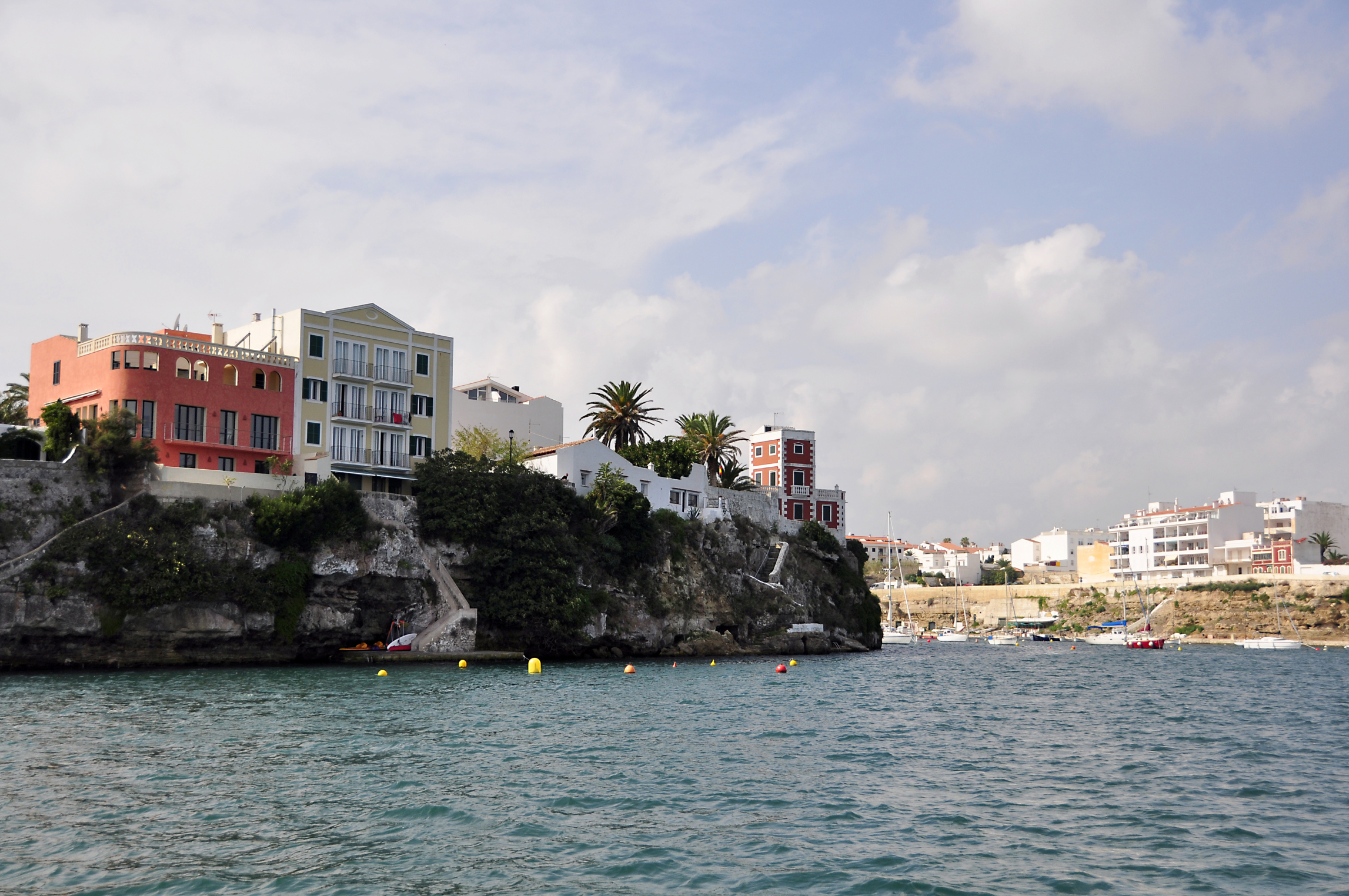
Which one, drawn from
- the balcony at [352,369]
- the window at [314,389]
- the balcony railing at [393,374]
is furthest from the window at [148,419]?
the balcony railing at [393,374]

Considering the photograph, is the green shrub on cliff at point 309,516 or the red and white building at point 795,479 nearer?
the green shrub on cliff at point 309,516

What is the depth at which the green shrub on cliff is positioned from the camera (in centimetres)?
5291

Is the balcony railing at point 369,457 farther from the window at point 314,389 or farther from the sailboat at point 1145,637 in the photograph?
the sailboat at point 1145,637

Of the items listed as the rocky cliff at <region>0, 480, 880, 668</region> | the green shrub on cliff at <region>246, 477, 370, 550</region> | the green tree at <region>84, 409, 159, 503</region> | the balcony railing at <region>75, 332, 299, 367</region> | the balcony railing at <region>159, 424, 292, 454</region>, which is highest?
the balcony railing at <region>75, 332, 299, 367</region>

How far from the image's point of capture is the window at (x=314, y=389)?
63.0 metres

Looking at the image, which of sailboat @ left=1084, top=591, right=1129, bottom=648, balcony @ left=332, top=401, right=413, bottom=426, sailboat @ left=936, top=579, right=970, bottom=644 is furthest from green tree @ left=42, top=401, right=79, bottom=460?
sailboat @ left=936, top=579, right=970, bottom=644

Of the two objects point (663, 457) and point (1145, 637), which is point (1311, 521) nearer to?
point (1145, 637)

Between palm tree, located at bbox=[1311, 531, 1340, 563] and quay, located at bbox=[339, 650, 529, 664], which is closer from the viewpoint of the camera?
quay, located at bbox=[339, 650, 529, 664]

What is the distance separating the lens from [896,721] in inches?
1307

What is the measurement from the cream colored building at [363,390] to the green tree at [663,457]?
18.2m

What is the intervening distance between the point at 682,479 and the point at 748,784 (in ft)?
192

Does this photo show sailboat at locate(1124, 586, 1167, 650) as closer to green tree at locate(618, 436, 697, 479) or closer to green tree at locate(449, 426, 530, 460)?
green tree at locate(618, 436, 697, 479)

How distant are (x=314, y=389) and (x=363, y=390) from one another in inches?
135

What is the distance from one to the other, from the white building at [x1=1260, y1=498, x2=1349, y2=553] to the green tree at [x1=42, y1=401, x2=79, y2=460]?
474ft
